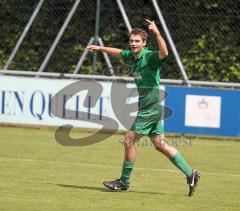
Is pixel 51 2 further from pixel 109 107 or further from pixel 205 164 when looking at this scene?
pixel 205 164

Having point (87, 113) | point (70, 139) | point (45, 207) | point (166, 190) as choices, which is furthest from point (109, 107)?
point (45, 207)

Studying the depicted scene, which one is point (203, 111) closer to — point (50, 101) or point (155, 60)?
point (50, 101)

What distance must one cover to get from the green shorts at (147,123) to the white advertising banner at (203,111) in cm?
747

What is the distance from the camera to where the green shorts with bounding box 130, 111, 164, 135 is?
33.5 feet

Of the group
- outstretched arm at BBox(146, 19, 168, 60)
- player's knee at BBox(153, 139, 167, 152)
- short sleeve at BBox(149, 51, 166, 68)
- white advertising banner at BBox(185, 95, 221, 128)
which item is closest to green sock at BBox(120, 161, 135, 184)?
player's knee at BBox(153, 139, 167, 152)

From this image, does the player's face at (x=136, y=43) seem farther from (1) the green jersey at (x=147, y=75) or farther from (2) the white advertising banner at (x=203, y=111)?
(2) the white advertising banner at (x=203, y=111)

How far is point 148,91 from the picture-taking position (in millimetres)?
10297

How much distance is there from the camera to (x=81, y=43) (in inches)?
856

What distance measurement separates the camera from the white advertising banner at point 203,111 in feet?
A: 58.1

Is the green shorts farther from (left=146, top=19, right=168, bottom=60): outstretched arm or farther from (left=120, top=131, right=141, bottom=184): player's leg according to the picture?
(left=146, top=19, right=168, bottom=60): outstretched arm

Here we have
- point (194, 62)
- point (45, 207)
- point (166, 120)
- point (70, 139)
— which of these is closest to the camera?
point (45, 207)

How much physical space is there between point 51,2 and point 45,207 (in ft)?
45.0

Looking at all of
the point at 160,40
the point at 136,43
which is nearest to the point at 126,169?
the point at 136,43

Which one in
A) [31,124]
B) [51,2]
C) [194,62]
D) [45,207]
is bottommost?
[45,207]
